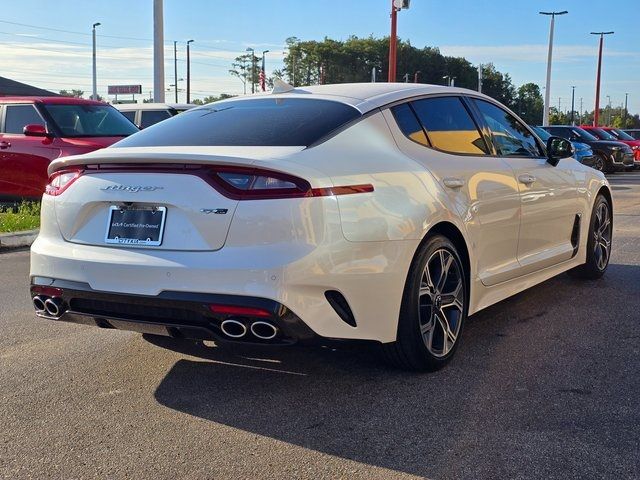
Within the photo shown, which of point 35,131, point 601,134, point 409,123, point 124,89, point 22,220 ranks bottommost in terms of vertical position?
point 22,220

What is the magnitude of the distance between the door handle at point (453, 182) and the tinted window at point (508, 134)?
85 centimetres

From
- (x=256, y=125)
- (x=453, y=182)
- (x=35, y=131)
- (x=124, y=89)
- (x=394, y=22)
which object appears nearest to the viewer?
(x=256, y=125)

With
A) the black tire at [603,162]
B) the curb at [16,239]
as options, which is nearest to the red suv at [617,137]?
the black tire at [603,162]

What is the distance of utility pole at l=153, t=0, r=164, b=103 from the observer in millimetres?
Result: 18141

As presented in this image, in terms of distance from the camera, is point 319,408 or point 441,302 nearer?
point 319,408

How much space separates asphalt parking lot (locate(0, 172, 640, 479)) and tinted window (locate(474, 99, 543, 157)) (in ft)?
4.03

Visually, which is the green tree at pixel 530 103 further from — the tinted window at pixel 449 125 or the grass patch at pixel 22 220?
the tinted window at pixel 449 125

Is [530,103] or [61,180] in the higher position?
[530,103]

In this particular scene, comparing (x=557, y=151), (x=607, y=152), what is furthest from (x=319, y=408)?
(x=607, y=152)

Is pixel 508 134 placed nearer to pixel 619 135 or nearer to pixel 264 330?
pixel 264 330

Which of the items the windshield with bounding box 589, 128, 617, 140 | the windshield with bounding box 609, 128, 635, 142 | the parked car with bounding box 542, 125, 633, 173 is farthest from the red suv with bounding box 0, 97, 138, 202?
the windshield with bounding box 609, 128, 635, 142

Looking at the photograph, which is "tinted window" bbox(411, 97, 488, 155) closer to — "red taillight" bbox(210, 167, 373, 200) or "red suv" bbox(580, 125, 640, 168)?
"red taillight" bbox(210, 167, 373, 200)

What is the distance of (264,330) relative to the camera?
333 centimetres

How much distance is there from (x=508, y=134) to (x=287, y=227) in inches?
102
